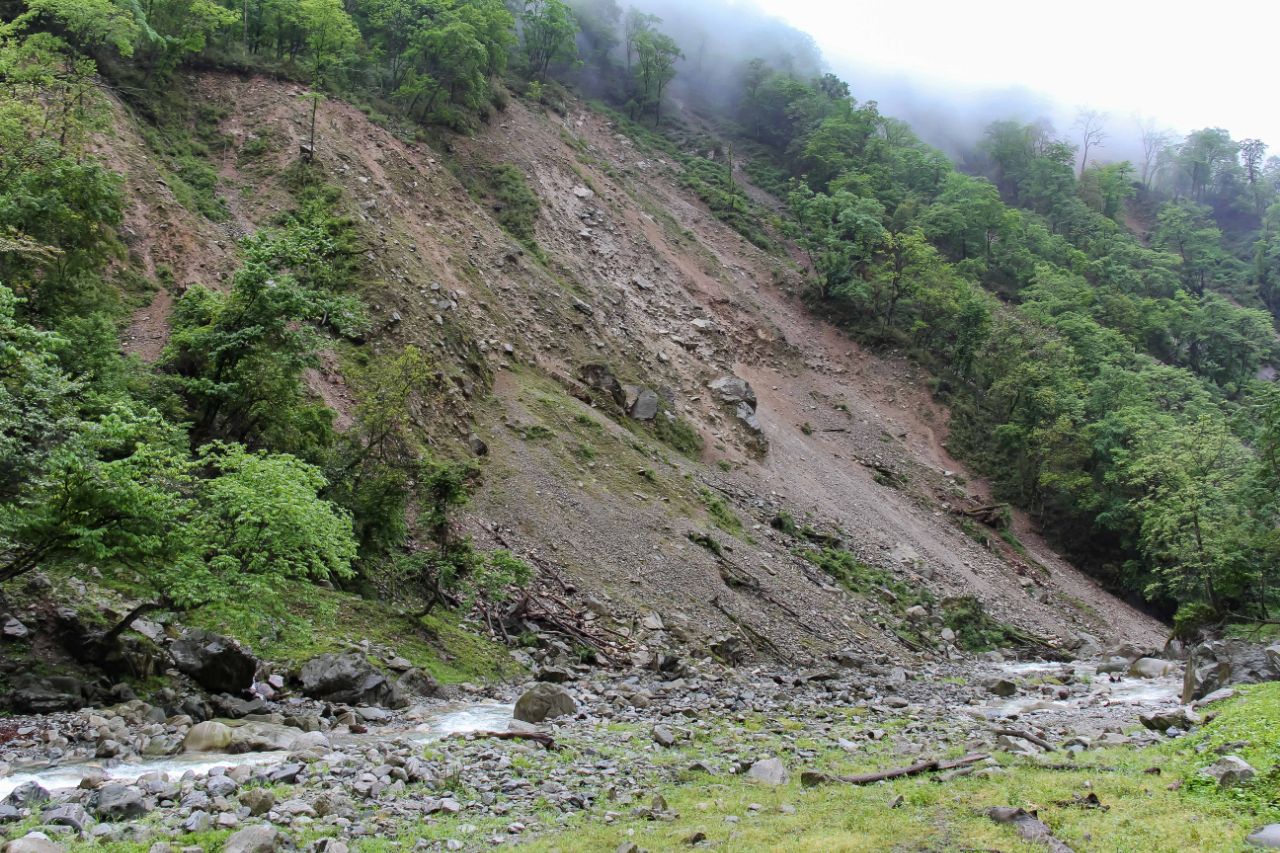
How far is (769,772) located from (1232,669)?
15.6 m

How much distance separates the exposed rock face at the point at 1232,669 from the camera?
754 inches

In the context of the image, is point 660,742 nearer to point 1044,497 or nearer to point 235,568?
point 235,568

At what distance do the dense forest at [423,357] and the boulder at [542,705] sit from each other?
14.2 ft

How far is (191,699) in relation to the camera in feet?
41.1

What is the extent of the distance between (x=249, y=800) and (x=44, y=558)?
18.7ft

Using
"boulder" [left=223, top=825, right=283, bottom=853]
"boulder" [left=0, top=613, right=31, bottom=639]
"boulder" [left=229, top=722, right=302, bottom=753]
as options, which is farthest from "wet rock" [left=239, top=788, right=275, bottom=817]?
"boulder" [left=0, top=613, right=31, bottom=639]

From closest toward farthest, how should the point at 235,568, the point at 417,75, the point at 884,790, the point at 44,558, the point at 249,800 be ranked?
the point at 249,800
the point at 884,790
the point at 44,558
the point at 235,568
the point at 417,75

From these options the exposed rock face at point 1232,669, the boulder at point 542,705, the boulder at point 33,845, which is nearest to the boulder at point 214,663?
the boulder at point 542,705

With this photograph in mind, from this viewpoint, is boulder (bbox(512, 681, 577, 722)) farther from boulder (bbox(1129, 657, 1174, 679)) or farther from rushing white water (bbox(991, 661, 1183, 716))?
boulder (bbox(1129, 657, 1174, 679))

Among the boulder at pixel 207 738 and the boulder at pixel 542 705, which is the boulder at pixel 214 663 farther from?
the boulder at pixel 542 705

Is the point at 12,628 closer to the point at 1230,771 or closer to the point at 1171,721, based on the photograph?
the point at 1230,771

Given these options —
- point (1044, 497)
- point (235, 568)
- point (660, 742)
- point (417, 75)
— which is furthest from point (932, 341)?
point (235, 568)

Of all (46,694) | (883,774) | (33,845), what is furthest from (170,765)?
(883,774)

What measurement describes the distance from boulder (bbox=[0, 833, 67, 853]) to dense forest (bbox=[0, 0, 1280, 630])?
5110 mm
